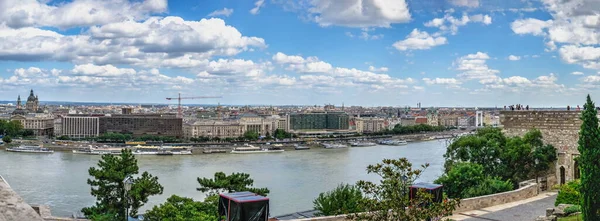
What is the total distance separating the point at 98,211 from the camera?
9.60 m

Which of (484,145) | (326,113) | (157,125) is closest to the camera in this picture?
(484,145)

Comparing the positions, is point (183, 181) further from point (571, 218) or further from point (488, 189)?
point (571, 218)

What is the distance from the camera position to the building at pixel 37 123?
6825 centimetres

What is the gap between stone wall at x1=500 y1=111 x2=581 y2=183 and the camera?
9.25 meters

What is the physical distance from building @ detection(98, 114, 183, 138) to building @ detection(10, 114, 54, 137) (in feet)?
28.0

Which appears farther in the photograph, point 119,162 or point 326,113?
point 326,113

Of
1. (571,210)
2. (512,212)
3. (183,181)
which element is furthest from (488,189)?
(183,181)

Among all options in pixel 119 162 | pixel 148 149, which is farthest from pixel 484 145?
pixel 148 149

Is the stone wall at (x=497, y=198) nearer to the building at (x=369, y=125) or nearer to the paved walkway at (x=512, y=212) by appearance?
the paved walkway at (x=512, y=212)

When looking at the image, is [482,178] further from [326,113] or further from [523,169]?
[326,113]

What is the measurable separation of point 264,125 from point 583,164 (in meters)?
70.2

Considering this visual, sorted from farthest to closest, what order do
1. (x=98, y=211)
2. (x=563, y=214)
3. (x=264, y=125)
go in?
(x=264, y=125), (x=98, y=211), (x=563, y=214)

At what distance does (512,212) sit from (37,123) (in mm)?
73955

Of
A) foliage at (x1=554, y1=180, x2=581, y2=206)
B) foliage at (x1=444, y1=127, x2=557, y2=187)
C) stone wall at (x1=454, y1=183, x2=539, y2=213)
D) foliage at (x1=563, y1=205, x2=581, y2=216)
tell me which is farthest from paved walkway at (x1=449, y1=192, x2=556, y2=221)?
foliage at (x1=444, y1=127, x2=557, y2=187)
